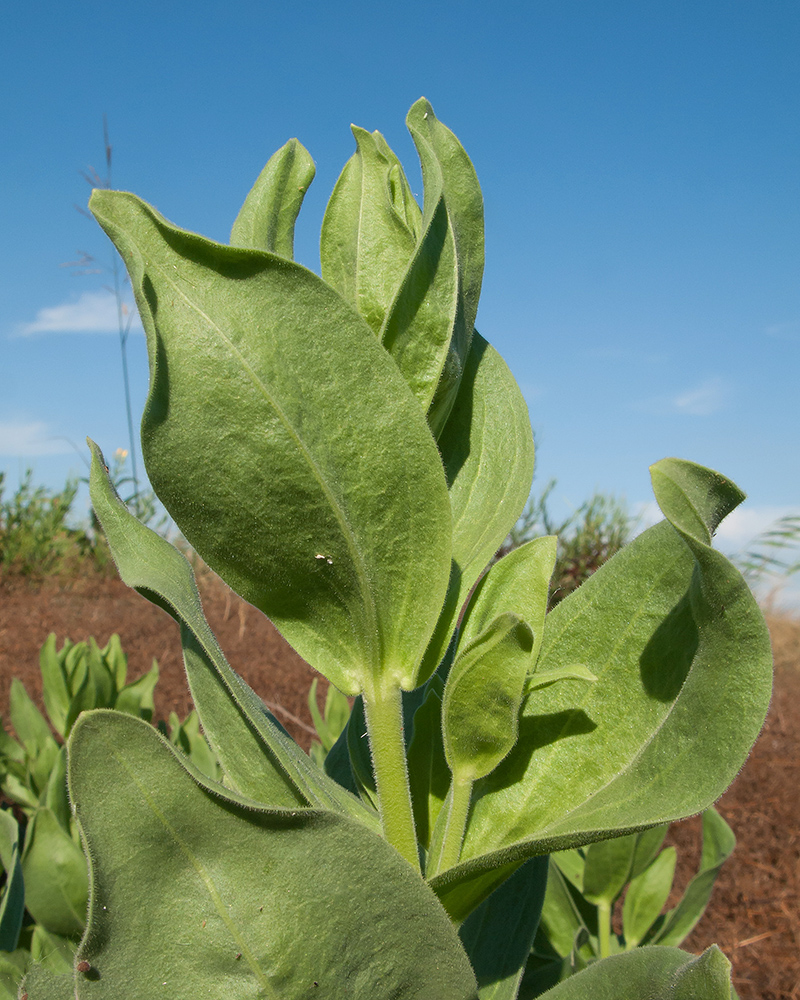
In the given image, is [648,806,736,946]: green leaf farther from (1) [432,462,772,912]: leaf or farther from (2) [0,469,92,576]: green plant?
(2) [0,469,92,576]: green plant

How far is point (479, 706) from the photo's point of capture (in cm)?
78

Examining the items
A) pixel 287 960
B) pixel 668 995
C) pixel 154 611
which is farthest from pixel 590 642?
pixel 154 611

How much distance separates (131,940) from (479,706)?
336 millimetres

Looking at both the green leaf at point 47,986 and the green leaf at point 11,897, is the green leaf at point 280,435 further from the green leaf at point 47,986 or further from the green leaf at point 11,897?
the green leaf at point 11,897

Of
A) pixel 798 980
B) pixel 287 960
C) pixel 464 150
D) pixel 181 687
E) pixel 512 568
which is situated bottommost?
pixel 798 980

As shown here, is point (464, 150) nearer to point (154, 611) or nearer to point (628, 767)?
point (628, 767)

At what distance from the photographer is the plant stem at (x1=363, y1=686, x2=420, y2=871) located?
80 cm

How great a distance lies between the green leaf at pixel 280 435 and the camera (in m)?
0.69

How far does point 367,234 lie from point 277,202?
10cm

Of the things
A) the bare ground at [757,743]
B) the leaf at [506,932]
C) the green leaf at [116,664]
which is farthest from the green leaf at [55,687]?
the leaf at [506,932]

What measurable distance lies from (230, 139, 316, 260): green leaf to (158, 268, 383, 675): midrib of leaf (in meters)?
0.17

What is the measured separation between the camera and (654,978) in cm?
72

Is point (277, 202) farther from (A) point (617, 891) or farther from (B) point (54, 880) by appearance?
(B) point (54, 880)

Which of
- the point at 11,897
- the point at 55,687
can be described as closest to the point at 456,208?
the point at 11,897
